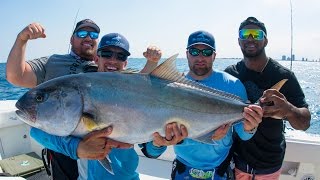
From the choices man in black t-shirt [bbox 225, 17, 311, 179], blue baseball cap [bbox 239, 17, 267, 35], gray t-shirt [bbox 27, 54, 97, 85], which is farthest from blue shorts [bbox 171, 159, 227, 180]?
blue baseball cap [bbox 239, 17, 267, 35]

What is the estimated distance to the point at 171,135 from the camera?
2.53 meters

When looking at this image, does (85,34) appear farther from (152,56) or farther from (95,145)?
(95,145)

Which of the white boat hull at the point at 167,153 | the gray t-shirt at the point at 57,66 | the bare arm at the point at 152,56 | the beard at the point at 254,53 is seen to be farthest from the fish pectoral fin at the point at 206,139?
the white boat hull at the point at 167,153

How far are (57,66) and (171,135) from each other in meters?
1.79

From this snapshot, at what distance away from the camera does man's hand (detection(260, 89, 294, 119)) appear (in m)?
2.93

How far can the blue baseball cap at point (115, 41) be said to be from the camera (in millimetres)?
2883

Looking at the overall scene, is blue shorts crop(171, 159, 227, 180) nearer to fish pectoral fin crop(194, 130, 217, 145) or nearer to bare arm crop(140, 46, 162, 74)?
fish pectoral fin crop(194, 130, 217, 145)

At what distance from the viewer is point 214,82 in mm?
3377

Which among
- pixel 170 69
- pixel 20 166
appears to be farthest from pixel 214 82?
pixel 20 166

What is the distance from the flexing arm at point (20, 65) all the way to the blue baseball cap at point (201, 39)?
1627 millimetres

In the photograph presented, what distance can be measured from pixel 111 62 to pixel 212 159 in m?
1.43

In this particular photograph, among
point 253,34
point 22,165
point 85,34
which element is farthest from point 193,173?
point 22,165

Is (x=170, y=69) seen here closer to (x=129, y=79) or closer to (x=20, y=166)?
(x=129, y=79)

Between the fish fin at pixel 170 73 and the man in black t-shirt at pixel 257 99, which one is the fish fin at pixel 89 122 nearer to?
the fish fin at pixel 170 73
